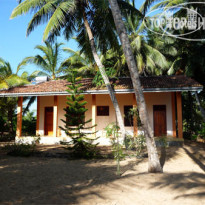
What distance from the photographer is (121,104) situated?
1391 centimetres

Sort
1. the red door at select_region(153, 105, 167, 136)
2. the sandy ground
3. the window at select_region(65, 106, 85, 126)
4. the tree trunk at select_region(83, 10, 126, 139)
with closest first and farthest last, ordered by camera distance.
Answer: the sandy ground → the window at select_region(65, 106, 85, 126) → the tree trunk at select_region(83, 10, 126, 139) → the red door at select_region(153, 105, 167, 136)

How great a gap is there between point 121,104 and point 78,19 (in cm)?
628

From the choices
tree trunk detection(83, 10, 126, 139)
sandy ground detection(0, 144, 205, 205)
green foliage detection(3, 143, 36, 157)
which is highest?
tree trunk detection(83, 10, 126, 139)

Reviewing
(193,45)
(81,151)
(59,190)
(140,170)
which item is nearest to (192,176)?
(140,170)

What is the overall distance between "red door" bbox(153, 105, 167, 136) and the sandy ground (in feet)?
18.1

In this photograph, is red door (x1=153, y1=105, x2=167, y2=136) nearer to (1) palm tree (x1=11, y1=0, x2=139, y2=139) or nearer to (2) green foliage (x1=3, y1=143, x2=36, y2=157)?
(1) palm tree (x1=11, y1=0, x2=139, y2=139)

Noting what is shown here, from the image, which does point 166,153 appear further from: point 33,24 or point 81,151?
point 33,24

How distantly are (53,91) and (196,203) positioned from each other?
10172mm

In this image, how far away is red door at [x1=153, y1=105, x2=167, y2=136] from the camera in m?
13.1

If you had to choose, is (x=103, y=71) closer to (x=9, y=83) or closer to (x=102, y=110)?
(x=102, y=110)

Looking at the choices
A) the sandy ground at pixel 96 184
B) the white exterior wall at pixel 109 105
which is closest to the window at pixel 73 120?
the sandy ground at pixel 96 184

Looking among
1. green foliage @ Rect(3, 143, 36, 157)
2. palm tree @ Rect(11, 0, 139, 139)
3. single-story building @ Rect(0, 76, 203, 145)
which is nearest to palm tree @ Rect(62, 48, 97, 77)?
single-story building @ Rect(0, 76, 203, 145)

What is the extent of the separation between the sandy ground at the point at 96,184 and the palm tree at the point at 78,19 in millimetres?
3508

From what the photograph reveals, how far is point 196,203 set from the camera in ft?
12.2
